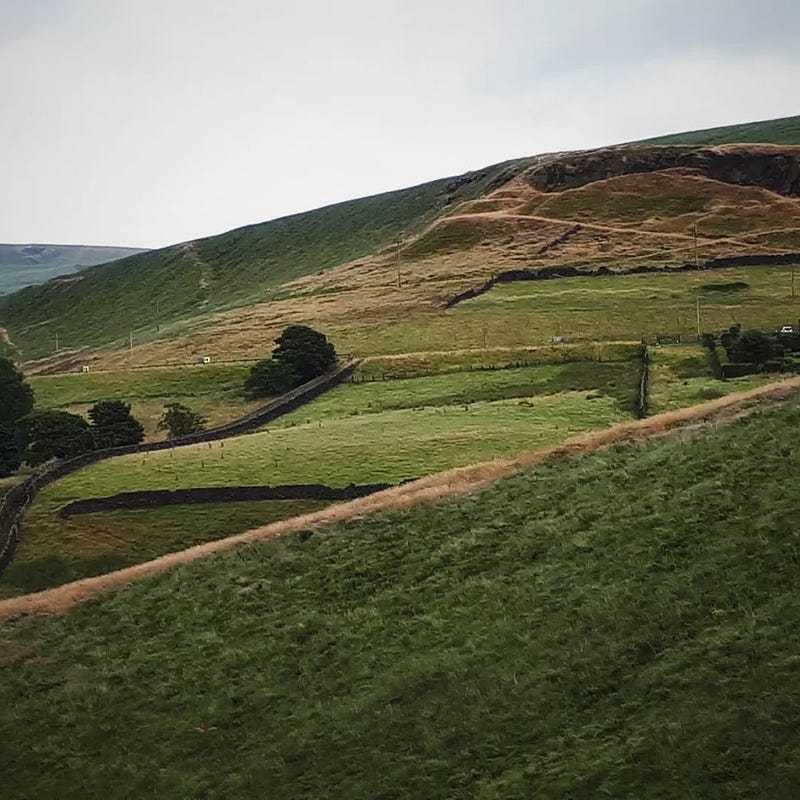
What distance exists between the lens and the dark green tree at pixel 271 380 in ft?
239

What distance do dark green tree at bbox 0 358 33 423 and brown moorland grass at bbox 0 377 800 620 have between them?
122 feet

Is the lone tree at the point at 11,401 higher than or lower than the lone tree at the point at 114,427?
higher

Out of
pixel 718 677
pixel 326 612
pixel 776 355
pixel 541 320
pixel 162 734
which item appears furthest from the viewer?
pixel 541 320

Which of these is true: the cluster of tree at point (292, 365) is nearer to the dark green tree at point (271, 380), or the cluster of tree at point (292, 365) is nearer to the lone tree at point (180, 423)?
the dark green tree at point (271, 380)

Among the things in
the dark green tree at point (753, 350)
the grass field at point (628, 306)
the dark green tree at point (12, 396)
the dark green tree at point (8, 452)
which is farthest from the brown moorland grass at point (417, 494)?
the grass field at point (628, 306)

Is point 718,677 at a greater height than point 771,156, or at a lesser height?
lesser

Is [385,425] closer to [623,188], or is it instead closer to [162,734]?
[162,734]

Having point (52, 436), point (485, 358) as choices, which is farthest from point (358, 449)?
point (485, 358)

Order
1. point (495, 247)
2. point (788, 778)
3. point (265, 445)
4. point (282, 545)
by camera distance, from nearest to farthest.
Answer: point (788, 778)
point (282, 545)
point (265, 445)
point (495, 247)

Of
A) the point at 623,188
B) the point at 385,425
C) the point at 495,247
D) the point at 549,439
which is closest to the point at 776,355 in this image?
the point at 549,439

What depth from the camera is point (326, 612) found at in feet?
83.6

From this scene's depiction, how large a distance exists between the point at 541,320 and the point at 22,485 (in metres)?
53.6

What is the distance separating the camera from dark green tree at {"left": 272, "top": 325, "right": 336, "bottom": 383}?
73.6m

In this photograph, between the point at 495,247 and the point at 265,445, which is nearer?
the point at 265,445
